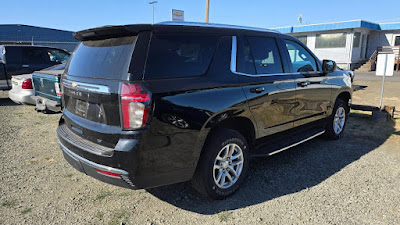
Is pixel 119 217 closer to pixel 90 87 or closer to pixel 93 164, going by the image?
pixel 93 164

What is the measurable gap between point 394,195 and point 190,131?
2628 mm

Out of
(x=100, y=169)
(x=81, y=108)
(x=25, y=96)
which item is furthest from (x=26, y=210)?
(x=25, y=96)

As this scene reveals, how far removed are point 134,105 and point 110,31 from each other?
2.87 feet

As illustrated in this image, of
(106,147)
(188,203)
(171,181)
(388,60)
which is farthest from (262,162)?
(388,60)

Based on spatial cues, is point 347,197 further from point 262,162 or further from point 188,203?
point 188,203

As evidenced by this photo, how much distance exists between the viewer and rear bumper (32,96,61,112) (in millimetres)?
5926

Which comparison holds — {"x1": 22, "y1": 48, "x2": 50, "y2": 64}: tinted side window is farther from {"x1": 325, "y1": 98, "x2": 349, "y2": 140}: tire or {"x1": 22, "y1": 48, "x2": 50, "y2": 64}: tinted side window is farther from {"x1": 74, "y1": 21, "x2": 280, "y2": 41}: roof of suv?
{"x1": 325, "y1": 98, "x2": 349, "y2": 140}: tire

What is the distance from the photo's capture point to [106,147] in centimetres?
272

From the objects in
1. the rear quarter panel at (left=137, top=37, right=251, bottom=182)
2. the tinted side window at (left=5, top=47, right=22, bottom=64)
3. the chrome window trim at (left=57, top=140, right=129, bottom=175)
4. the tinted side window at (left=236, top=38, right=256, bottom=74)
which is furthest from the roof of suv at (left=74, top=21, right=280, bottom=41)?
the tinted side window at (left=5, top=47, right=22, bottom=64)

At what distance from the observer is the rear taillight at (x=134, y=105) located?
8.25 ft

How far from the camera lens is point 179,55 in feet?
9.43

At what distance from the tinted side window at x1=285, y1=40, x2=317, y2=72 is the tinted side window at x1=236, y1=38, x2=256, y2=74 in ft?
3.10

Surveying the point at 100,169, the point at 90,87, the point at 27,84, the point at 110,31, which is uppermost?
the point at 110,31

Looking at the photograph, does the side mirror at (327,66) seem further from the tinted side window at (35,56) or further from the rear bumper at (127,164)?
the tinted side window at (35,56)
